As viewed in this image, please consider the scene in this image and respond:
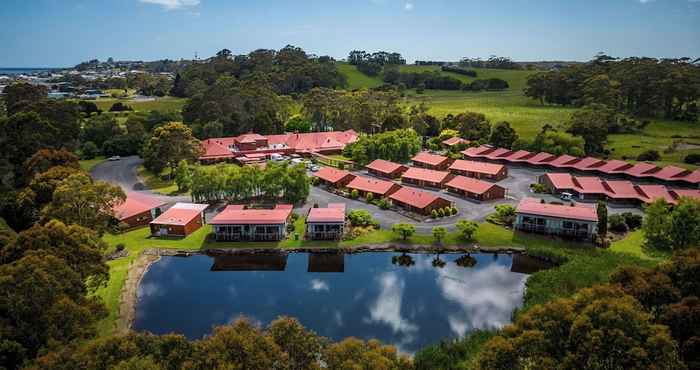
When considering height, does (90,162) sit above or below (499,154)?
below

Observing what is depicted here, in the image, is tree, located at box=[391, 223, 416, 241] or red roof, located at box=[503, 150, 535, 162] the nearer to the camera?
tree, located at box=[391, 223, 416, 241]

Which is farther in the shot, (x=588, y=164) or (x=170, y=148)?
(x=588, y=164)

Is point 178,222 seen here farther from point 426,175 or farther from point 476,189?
point 476,189

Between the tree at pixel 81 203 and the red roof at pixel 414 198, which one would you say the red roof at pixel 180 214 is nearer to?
the tree at pixel 81 203

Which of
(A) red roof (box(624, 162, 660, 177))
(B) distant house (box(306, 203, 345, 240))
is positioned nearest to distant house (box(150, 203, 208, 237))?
(B) distant house (box(306, 203, 345, 240))

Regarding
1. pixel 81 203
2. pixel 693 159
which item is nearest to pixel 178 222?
pixel 81 203

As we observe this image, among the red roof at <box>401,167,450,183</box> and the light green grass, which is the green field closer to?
the red roof at <box>401,167,450,183</box>
